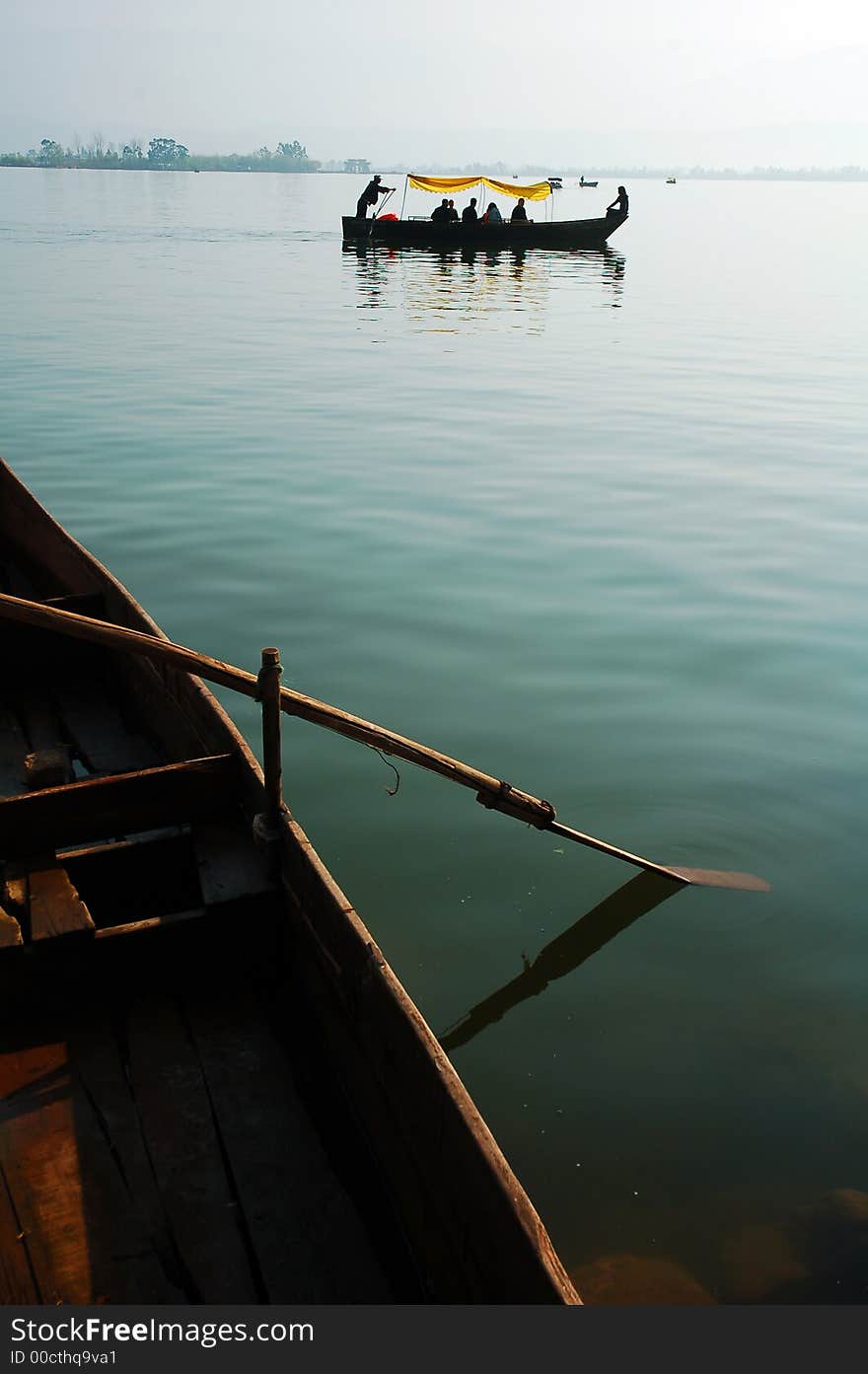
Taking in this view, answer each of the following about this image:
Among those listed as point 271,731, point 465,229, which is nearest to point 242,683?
point 271,731

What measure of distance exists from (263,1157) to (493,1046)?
59.6 inches

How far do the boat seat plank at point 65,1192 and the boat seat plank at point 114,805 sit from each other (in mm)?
1012

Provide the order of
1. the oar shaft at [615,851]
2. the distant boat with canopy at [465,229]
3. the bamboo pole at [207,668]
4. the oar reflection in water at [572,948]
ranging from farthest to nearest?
the distant boat with canopy at [465,229] → the oar shaft at [615,851] → the oar reflection in water at [572,948] → the bamboo pole at [207,668]

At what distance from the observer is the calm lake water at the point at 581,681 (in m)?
4.53

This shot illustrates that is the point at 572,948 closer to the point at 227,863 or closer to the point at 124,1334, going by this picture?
the point at 227,863

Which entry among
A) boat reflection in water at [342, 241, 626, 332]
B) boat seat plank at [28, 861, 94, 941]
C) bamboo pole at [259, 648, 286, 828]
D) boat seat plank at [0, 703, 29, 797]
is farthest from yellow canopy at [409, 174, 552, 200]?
boat seat plank at [28, 861, 94, 941]

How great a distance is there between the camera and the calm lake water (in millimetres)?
4531

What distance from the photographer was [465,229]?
4234 cm

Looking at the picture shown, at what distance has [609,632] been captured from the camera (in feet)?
29.5

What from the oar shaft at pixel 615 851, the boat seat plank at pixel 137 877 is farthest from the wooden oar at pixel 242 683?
the boat seat plank at pixel 137 877

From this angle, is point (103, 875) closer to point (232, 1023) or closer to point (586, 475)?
point (232, 1023)

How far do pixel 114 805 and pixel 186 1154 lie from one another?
68.0 inches

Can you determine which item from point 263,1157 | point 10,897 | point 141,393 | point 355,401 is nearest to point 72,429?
point 141,393

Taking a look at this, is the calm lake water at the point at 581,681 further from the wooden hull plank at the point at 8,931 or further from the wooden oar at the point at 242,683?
the wooden hull plank at the point at 8,931
